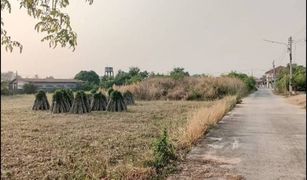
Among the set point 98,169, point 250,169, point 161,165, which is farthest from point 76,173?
point 250,169

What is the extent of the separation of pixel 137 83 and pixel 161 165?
1210 inches

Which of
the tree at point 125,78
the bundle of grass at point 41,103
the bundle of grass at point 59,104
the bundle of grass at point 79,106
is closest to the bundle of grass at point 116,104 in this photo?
the bundle of grass at point 79,106

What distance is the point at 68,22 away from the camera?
126 inches

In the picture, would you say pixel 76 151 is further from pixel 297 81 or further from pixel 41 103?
pixel 41 103

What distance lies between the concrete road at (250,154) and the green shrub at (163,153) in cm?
29

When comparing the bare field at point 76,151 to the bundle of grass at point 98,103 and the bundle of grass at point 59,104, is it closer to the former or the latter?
the bundle of grass at point 59,104

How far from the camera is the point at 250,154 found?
789cm

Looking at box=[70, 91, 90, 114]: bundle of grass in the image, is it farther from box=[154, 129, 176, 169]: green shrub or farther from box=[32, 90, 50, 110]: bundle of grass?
box=[154, 129, 176, 169]: green shrub

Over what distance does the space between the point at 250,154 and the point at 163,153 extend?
6.09ft

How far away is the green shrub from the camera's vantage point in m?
6.70

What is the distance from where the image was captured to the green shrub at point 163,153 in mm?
6695

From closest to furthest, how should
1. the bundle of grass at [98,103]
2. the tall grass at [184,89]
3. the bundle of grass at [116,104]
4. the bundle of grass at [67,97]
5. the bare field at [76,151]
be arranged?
the bare field at [76,151] < the bundle of grass at [67,97] < the bundle of grass at [116,104] < the bundle of grass at [98,103] < the tall grass at [184,89]

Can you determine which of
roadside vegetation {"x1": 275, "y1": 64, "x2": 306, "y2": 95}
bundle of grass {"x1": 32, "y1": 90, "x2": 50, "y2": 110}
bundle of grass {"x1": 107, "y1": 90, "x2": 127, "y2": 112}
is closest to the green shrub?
roadside vegetation {"x1": 275, "y1": 64, "x2": 306, "y2": 95}

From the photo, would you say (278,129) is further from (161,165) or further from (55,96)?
(55,96)
